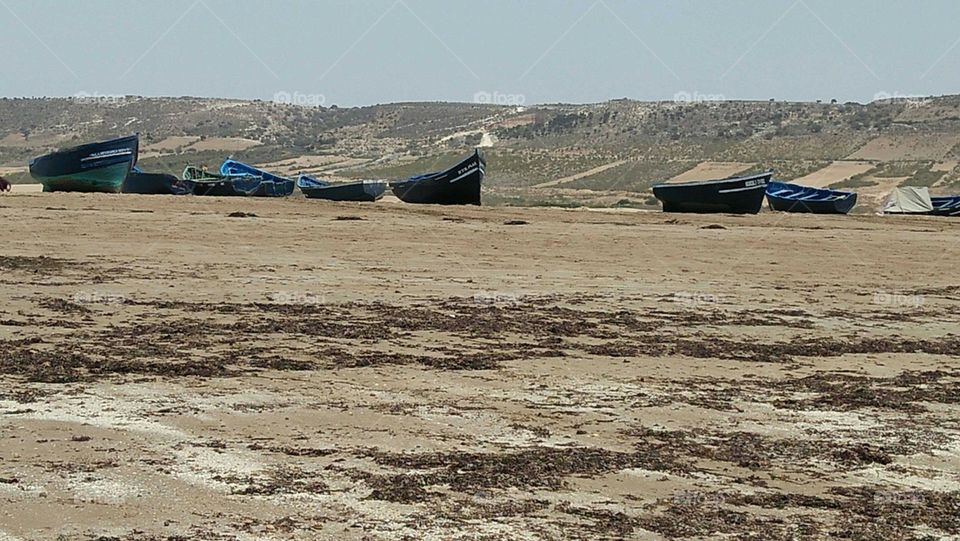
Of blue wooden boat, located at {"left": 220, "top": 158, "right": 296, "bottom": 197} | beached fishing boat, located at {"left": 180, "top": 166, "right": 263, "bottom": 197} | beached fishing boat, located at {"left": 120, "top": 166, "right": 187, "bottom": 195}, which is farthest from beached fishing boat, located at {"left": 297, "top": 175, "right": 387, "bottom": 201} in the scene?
beached fishing boat, located at {"left": 120, "top": 166, "right": 187, "bottom": 195}

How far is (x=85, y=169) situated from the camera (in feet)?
107

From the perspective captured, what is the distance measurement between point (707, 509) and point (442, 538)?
1467 mm

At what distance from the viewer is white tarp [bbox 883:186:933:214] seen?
124ft

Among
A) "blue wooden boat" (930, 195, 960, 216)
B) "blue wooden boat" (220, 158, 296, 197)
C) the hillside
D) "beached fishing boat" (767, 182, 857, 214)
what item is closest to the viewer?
"beached fishing boat" (767, 182, 857, 214)

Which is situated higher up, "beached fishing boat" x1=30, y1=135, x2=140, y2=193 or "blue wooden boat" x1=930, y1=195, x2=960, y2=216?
"beached fishing boat" x1=30, y1=135, x2=140, y2=193

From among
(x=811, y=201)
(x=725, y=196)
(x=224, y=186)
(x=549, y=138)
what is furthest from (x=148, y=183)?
(x=549, y=138)

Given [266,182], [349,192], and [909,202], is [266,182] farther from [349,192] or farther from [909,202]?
[909,202]

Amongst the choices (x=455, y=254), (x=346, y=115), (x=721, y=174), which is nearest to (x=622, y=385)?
(x=455, y=254)

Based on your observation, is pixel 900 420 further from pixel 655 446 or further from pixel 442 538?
pixel 442 538

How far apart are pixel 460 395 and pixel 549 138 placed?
86378mm

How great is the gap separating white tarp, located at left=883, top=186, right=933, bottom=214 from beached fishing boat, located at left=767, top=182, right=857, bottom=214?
9.19ft

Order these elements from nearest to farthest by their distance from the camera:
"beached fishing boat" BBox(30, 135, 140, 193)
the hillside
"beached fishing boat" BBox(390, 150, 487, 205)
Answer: "beached fishing boat" BBox(30, 135, 140, 193) < "beached fishing boat" BBox(390, 150, 487, 205) < the hillside

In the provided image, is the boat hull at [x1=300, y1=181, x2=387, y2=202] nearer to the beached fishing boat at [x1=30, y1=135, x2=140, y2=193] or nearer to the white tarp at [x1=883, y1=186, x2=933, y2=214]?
the beached fishing boat at [x1=30, y1=135, x2=140, y2=193]

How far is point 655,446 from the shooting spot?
27.3 ft
